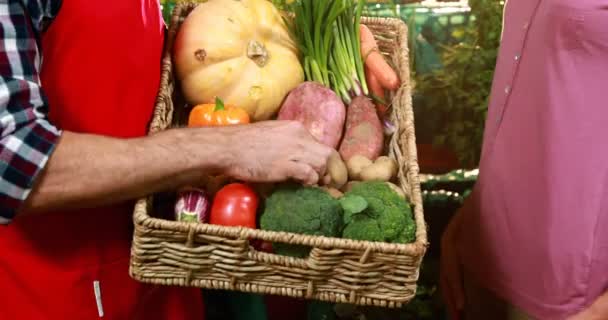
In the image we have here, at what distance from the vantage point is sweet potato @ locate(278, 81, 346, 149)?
1246 millimetres

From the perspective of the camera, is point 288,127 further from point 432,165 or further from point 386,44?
point 432,165

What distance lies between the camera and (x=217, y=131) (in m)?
1.09

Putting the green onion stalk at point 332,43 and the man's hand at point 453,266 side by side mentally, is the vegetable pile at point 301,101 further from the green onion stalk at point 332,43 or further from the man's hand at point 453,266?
the man's hand at point 453,266

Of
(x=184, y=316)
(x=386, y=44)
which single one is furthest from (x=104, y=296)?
(x=386, y=44)

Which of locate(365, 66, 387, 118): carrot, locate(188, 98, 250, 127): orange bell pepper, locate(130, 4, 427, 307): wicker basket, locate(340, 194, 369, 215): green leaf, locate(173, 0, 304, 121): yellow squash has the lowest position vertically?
locate(130, 4, 427, 307): wicker basket

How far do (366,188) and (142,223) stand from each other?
363 mm

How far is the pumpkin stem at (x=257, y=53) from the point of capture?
126cm

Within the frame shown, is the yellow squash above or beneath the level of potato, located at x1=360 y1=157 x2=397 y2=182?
above

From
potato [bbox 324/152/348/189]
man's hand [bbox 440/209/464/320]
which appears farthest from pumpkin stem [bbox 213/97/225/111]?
man's hand [bbox 440/209/464/320]

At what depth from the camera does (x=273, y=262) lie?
1009mm

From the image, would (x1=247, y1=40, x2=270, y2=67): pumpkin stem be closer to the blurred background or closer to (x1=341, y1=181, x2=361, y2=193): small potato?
(x1=341, y1=181, x2=361, y2=193): small potato

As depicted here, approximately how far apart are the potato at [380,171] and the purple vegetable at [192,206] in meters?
0.29

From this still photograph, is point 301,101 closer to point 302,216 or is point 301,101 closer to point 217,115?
point 217,115

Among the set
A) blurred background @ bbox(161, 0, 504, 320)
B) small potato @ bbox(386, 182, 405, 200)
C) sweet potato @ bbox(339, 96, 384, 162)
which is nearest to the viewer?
small potato @ bbox(386, 182, 405, 200)
